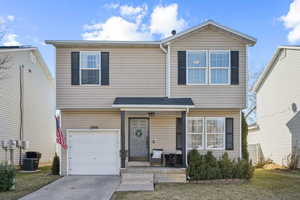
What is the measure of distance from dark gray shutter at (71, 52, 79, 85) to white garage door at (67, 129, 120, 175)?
7.51 feet

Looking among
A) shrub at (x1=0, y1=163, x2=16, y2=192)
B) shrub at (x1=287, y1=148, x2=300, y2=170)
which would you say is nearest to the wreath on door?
shrub at (x1=0, y1=163, x2=16, y2=192)

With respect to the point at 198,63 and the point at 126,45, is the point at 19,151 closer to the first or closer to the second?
the point at 126,45

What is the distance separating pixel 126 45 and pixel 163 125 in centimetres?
389

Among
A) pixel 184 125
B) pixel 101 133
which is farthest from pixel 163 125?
pixel 101 133

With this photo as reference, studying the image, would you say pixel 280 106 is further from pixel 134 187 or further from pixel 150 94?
pixel 134 187

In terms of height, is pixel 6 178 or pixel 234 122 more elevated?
pixel 234 122

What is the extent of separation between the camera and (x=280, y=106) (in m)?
18.3

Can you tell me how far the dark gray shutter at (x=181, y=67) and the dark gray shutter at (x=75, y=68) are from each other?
14.4 feet

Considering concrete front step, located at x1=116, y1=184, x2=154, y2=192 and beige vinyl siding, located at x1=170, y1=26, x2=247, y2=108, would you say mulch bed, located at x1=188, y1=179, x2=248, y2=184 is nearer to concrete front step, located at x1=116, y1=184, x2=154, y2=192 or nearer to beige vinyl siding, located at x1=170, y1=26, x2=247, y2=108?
concrete front step, located at x1=116, y1=184, x2=154, y2=192

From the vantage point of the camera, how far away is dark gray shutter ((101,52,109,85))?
44.4 ft

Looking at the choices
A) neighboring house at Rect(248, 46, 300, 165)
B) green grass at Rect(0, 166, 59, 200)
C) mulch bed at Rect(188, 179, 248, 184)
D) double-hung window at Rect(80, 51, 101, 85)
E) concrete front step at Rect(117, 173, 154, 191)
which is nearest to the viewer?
green grass at Rect(0, 166, 59, 200)

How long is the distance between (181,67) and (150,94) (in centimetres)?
177

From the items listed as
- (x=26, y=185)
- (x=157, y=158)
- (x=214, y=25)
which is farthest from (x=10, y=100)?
(x=214, y=25)

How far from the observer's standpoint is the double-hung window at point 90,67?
13.5 metres
